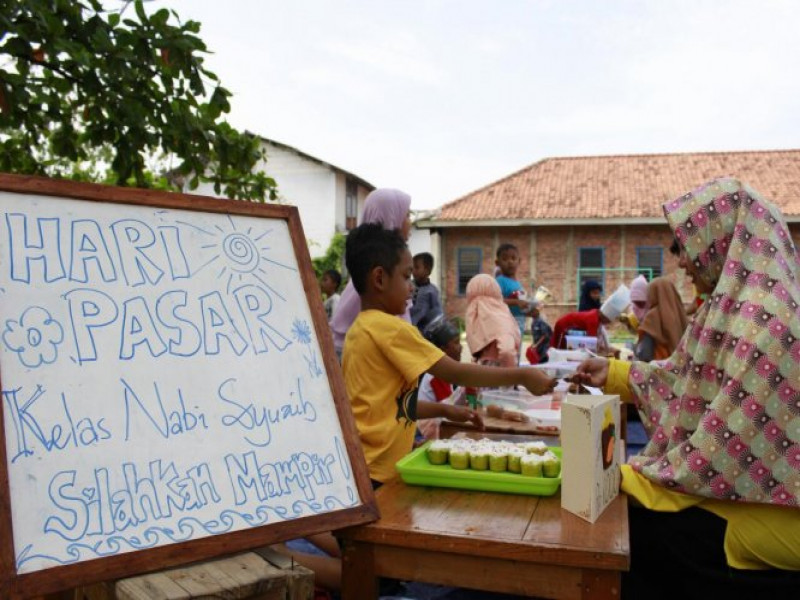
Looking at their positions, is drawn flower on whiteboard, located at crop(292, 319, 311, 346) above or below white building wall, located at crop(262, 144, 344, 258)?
below

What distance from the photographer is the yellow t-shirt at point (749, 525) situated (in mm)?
1590

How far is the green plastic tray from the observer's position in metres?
1.62

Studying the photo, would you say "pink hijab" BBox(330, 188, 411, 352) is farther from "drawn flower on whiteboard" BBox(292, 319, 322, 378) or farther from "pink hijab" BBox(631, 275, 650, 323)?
"pink hijab" BBox(631, 275, 650, 323)

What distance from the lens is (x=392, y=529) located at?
1.43m

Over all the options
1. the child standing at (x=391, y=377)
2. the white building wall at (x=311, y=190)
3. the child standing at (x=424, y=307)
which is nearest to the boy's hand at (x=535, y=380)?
the child standing at (x=391, y=377)

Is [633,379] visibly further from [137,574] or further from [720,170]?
[720,170]

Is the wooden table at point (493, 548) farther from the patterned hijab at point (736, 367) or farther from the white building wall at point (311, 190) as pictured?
the white building wall at point (311, 190)

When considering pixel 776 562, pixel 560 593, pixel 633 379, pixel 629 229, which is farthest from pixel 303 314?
pixel 629 229

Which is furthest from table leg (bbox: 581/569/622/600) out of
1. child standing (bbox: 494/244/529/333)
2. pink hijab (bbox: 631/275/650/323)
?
pink hijab (bbox: 631/275/650/323)

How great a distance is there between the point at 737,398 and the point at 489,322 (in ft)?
10.7

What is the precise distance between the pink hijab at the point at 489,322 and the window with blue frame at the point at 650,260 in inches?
527

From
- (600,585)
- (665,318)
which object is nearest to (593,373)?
(600,585)

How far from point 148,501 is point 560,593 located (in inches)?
33.2

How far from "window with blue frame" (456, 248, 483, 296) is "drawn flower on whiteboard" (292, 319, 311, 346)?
55.4 feet
